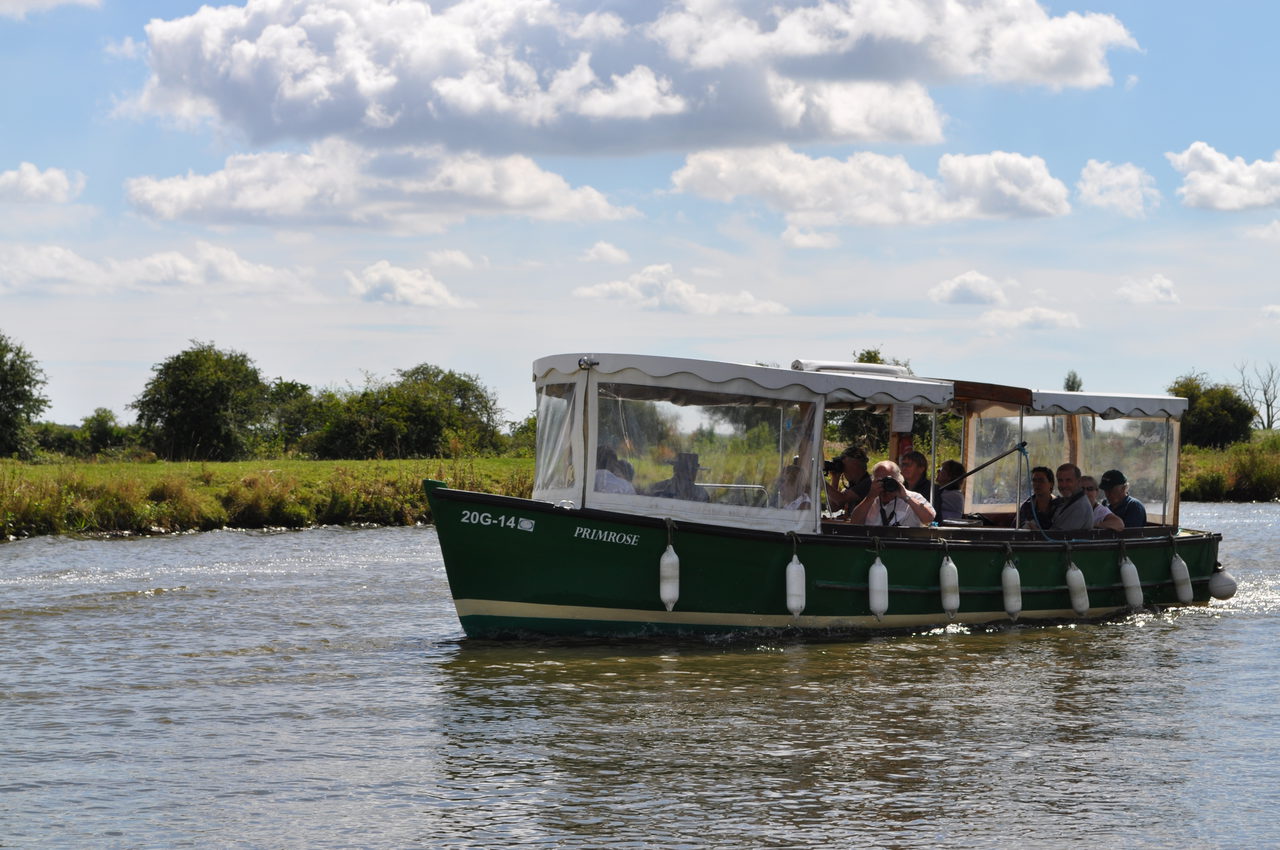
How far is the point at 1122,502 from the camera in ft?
57.5

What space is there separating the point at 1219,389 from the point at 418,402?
33.1m

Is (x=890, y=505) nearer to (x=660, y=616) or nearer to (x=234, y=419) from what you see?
(x=660, y=616)

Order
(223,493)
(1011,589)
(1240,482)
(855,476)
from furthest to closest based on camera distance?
(1240,482), (223,493), (855,476), (1011,589)

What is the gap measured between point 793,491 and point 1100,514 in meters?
4.98

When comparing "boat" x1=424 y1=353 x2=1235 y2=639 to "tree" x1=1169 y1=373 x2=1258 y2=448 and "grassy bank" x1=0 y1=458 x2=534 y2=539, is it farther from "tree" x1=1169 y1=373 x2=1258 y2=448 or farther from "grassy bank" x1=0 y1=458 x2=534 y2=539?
"tree" x1=1169 y1=373 x2=1258 y2=448

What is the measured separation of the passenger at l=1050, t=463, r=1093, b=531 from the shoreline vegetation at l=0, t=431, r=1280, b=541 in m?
13.9

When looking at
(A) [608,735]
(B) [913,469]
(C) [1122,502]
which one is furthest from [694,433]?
(C) [1122,502]

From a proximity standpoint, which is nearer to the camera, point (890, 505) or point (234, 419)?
point (890, 505)

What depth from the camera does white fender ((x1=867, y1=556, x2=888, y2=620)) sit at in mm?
14164

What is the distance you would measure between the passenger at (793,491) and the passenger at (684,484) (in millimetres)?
784

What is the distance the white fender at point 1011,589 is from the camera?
15297mm

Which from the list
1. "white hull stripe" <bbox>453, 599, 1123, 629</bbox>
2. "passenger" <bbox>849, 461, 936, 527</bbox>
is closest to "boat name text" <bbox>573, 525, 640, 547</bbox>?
"white hull stripe" <bbox>453, 599, 1123, 629</bbox>

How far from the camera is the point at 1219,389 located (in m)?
57.3

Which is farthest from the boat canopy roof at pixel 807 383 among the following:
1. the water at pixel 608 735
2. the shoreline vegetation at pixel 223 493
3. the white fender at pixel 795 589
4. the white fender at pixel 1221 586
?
the shoreline vegetation at pixel 223 493
